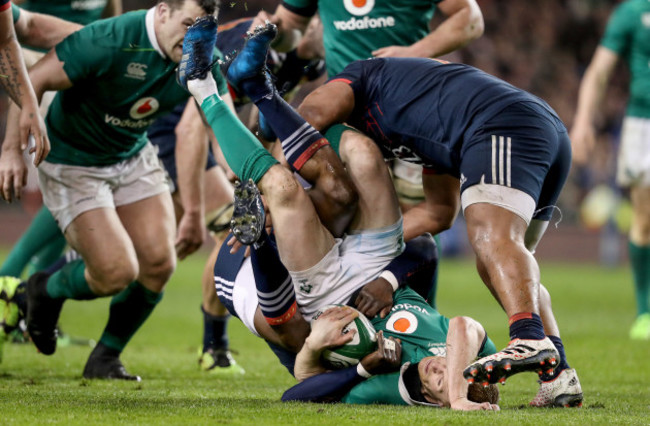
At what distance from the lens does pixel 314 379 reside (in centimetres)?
376

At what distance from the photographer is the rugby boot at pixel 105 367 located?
4801 millimetres

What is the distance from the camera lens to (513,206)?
3621 mm

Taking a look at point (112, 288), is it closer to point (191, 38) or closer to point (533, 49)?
point (191, 38)

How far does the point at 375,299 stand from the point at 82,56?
1.90 meters

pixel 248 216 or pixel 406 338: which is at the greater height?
pixel 248 216

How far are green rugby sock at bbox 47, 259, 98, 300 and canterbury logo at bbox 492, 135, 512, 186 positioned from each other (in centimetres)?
228

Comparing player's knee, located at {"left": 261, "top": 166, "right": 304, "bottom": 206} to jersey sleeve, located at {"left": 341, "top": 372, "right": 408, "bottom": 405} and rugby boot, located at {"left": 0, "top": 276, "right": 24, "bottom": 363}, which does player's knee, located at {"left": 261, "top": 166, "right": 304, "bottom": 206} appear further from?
rugby boot, located at {"left": 0, "top": 276, "right": 24, "bottom": 363}

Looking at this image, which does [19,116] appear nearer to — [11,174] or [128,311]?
[11,174]

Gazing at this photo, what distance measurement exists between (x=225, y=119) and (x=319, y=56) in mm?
2259

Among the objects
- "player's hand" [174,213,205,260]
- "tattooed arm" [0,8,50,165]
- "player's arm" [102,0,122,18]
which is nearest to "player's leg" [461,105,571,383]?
"tattooed arm" [0,8,50,165]

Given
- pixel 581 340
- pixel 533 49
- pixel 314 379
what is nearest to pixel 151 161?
pixel 314 379

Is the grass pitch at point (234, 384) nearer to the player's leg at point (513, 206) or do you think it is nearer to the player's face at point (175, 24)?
the player's leg at point (513, 206)

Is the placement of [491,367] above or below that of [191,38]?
below

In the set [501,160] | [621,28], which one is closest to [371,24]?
[501,160]
